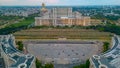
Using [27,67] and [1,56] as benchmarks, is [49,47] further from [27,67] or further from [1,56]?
[27,67]

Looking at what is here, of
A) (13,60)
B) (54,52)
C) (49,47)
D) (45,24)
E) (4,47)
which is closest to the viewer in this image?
(13,60)

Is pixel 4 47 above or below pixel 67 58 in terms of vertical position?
above

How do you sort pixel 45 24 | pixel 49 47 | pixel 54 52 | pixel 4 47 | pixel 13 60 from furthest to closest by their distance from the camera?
pixel 45 24
pixel 49 47
pixel 54 52
pixel 4 47
pixel 13 60

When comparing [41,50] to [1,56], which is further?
[41,50]

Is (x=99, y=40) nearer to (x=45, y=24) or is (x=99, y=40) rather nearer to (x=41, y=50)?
(x=41, y=50)

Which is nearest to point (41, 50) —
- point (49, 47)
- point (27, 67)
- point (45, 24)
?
point (49, 47)

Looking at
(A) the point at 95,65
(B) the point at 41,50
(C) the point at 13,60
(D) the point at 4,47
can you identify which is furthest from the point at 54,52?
(A) the point at 95,65
